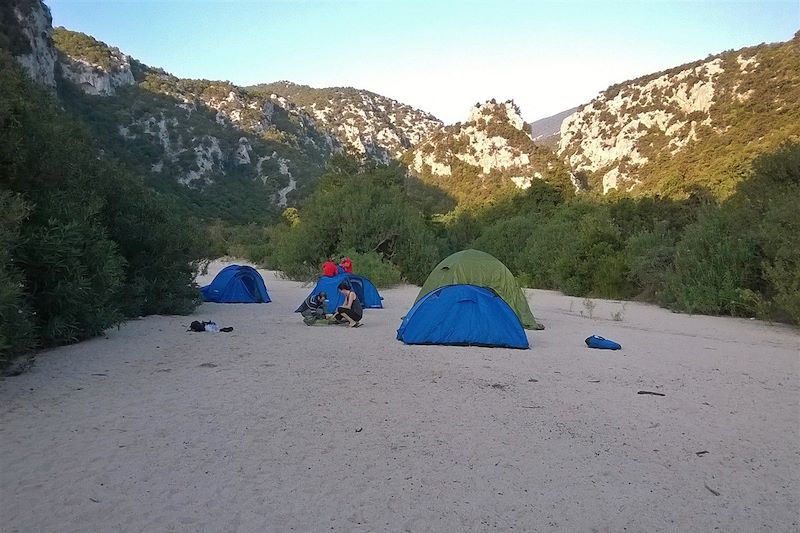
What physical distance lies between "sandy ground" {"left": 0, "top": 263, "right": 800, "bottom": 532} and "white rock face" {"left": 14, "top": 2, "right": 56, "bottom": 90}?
49191 millimetres

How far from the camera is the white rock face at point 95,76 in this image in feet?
238

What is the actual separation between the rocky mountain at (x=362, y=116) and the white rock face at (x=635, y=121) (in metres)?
39.6

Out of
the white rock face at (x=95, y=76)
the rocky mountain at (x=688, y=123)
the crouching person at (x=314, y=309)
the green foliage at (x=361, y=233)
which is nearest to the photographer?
the crouching person at (x=314, y=309)

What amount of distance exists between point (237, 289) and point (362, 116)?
110424 millimetres

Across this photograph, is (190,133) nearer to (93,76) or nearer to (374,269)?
(93,76)

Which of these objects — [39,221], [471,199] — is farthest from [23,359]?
[471,199]

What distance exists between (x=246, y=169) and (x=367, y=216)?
200 ft

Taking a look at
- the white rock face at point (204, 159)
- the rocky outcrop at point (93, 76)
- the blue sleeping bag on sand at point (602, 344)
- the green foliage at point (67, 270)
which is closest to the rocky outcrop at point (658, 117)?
the blue sleeping bag on sand at point (602, 344)

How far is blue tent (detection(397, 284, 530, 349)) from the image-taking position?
10.2 meters

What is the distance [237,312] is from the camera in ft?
51.7

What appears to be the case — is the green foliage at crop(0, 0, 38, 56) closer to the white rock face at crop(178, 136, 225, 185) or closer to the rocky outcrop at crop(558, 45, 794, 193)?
the white rock face at crop(178, 136, 225, 185)

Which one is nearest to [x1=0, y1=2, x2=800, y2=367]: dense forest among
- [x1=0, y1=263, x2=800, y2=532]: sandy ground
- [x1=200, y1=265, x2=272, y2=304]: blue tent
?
[x1=200, y1=265, x2=272, y2=304]: blue tent

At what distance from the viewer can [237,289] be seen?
1875 cm

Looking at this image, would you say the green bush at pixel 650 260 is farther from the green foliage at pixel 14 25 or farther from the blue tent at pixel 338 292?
the green foliage at pixel 14 25
